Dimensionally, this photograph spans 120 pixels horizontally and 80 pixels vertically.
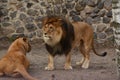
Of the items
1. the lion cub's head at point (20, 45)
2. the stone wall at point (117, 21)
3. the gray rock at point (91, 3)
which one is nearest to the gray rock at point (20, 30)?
the gray rock at point (91, 3)

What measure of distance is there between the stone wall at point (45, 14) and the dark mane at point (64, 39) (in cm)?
392

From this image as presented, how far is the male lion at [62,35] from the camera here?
9.08 meters

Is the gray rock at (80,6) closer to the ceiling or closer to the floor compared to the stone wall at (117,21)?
closer to the floor

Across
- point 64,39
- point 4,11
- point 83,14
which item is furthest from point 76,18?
point 64,39

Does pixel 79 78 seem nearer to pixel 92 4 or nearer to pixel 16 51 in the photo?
pixel 16 51

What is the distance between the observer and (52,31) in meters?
9.06

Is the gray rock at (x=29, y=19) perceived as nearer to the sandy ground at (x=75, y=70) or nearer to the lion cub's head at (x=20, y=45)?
the sandy ground at (x=75, y=70)

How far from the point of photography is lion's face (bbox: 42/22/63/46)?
29.7 ft

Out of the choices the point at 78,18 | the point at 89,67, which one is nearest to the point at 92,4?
the point at 78,18

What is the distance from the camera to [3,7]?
1368 cm

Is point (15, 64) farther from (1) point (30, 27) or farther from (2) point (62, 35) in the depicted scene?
(1) point (30, 27)

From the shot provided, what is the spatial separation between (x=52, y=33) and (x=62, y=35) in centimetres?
25

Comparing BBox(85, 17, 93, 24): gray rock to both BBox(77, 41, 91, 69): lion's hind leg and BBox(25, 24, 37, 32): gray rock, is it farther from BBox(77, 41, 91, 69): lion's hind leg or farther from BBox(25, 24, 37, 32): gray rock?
BBox(77, 41, 91, 69): lion's hind leg

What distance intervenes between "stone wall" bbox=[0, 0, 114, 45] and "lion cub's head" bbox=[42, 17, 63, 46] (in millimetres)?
Result: 4242
